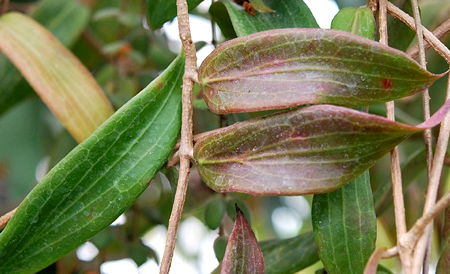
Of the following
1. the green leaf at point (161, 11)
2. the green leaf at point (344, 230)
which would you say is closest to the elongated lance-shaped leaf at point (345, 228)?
the green leaf at point (344, 230)

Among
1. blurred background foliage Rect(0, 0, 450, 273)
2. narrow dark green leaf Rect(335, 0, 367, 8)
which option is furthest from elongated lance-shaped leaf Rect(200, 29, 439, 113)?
narrow dark green leaf Rect(335, 0, 367, 8)

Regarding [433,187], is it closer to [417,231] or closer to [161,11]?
[417,231]

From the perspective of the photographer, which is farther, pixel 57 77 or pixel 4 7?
pixel 4 7

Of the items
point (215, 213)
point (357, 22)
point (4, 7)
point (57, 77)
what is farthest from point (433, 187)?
point (4, 7)

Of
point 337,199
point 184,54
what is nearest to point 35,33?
point 184,54

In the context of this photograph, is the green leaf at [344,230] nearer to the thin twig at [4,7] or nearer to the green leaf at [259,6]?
the green leaf at [259,6]

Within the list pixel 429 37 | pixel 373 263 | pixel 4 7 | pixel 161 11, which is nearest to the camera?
pixel 373 263

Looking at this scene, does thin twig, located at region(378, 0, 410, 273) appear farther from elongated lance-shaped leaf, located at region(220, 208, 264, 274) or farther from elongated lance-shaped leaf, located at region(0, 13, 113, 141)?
elongated lance-shaped leaf, located at region(0, 13, 113, 141)
